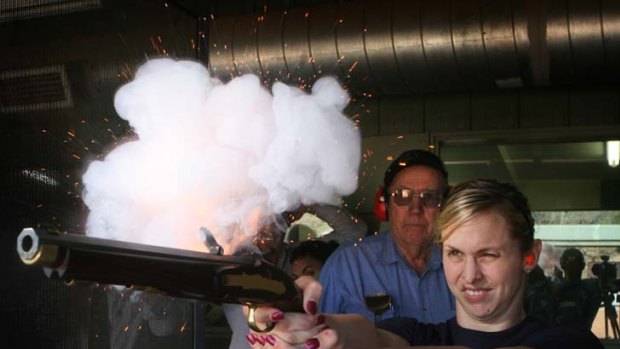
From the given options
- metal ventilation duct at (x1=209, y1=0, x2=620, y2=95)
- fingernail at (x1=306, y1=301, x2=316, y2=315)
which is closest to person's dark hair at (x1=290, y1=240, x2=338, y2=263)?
metal ventilation duct at (x1=209, y1=0, x2=620, y2=95)

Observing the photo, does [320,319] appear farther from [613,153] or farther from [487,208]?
[613,153]

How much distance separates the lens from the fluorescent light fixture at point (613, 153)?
561 cm

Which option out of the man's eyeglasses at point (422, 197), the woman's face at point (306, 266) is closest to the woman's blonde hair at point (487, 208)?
the man's eyeglasses at point (422, 197)

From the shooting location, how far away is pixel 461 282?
2.02 m

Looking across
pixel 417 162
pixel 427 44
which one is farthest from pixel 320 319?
pixel 427 44

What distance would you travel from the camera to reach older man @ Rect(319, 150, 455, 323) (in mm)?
3041

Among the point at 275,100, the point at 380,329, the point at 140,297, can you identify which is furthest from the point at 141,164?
the point at 140,297

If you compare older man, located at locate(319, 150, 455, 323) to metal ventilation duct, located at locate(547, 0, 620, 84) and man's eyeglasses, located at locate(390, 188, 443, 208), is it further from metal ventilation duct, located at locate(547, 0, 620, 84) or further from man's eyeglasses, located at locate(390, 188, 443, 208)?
metal ventilation duct, located at locate(547, 0, 620, 84)

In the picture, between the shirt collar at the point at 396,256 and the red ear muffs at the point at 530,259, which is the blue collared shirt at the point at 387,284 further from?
the red ear muffs at the point at 530,259

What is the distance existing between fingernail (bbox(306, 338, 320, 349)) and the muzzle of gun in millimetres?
130

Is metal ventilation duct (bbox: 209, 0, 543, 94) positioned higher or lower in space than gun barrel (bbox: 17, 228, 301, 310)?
higher

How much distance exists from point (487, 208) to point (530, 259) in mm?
186

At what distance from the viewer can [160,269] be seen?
1.51 m

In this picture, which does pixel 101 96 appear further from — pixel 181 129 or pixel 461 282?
pixel 461 282
